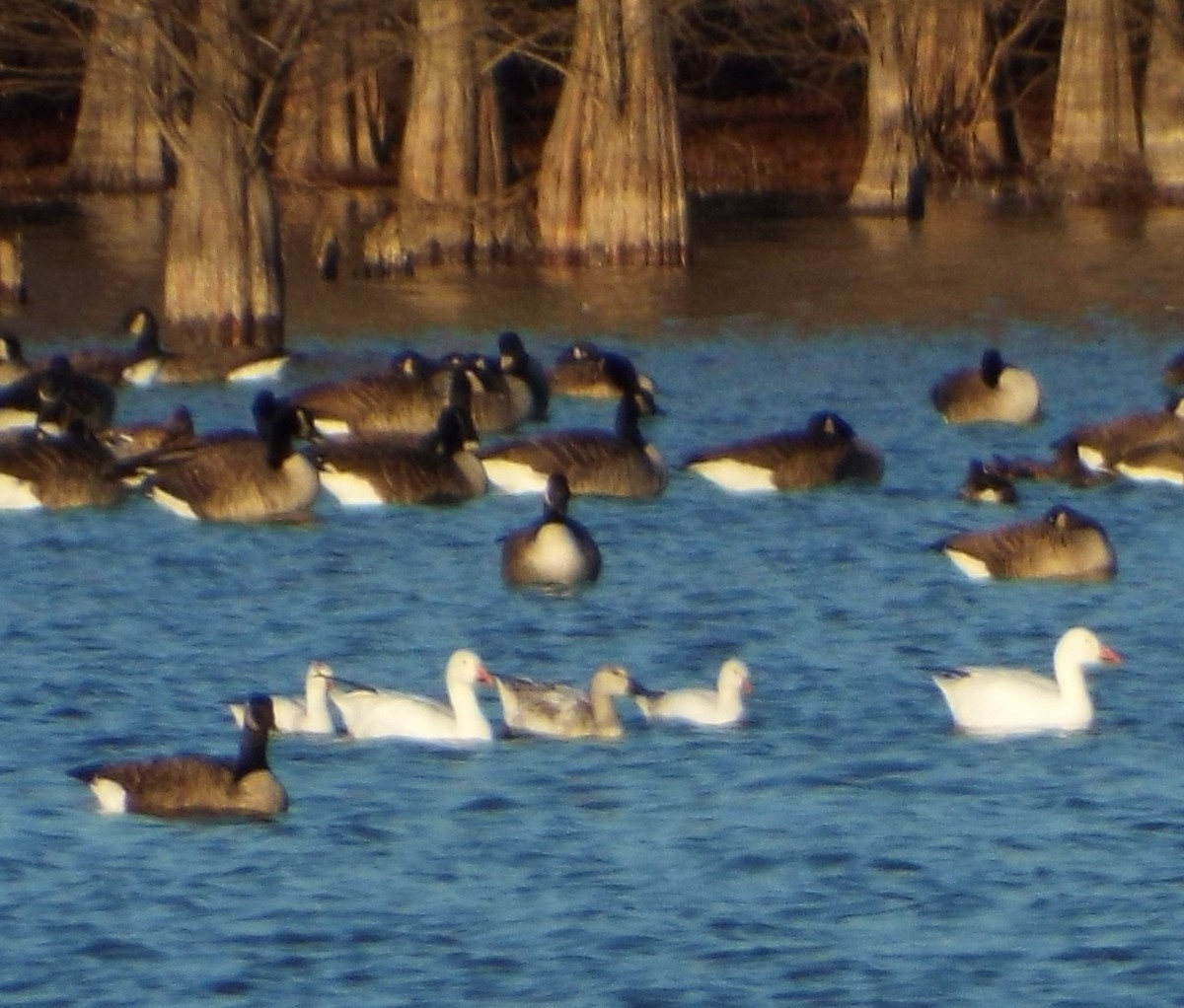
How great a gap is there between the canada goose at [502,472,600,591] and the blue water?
5.0 inches

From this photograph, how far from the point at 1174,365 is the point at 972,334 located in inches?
191

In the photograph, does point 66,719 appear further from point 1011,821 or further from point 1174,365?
point 1174,365

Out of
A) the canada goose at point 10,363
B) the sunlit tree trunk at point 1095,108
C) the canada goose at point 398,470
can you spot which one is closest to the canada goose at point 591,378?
the canada goose at point 398,470

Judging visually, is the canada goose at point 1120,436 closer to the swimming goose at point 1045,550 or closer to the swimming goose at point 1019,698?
the swimming goose at point 1045,550

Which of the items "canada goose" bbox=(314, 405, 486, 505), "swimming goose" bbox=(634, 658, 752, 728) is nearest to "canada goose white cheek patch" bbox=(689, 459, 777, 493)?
"canada goose" bbox=(314, 405, 486, 505)

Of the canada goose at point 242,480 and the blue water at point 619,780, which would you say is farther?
the canada goose at point 242,480

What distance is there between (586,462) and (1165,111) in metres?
31.4

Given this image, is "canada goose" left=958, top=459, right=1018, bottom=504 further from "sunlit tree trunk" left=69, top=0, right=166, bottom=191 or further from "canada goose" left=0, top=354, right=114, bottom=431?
"sunlit tree trunk" left=69, top=0, right=166, bottom=191

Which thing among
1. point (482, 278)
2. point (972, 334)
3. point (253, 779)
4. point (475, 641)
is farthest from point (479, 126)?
point (253, 779)

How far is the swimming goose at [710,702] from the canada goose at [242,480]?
5634 millimetres

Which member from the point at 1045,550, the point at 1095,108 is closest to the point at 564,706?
the point at 1045,550

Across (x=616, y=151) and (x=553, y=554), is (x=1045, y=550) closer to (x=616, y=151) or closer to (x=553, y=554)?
(x=553, y=554)

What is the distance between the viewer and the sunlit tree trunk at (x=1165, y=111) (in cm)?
4900

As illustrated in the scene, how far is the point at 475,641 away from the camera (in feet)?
50.8
